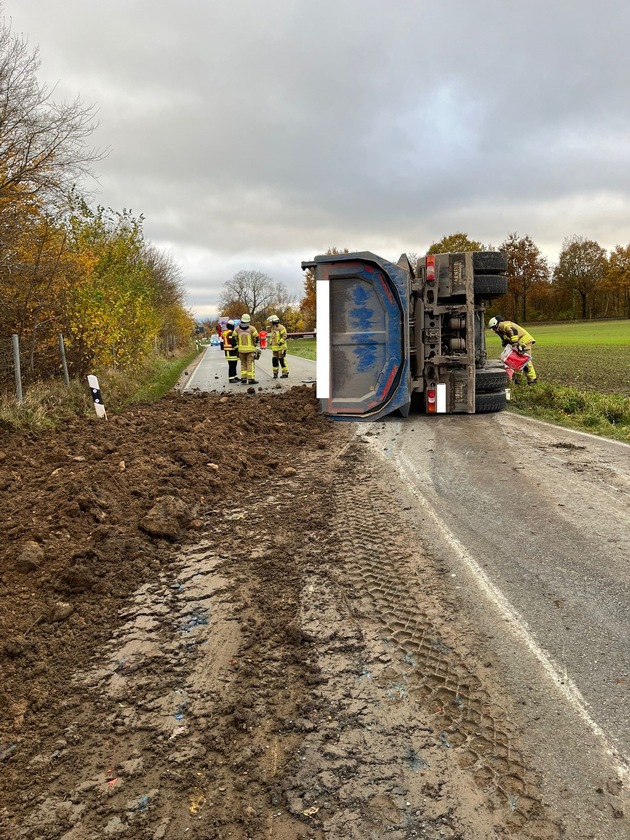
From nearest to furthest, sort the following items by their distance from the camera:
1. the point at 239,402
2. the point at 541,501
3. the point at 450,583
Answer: the point at 450,583, the point at 541,501, the point at 239,402

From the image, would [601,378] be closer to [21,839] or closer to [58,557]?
[58,557]

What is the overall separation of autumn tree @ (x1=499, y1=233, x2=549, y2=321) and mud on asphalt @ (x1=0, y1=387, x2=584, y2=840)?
6447 centimetres

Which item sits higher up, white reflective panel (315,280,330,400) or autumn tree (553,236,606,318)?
autumn tree (553,236,606,318)

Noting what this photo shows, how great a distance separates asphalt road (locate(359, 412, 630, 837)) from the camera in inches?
87.7

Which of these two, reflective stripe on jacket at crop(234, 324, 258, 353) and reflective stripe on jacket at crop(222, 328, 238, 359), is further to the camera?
reflective stripe on jacket at crop(222, 328, 238, 359)

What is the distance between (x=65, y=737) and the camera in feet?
7.48

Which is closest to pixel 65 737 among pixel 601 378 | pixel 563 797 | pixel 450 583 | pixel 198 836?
pixel 198 836

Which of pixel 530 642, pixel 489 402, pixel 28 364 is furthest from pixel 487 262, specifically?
pixel 28 364

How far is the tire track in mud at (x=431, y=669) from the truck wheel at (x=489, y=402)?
4.89 metres

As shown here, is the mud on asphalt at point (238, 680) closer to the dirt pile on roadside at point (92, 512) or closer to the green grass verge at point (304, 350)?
the dirt pile on roadside at point (92, 512)

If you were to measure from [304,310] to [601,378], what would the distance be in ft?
156

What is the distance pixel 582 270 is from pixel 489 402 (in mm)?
63206

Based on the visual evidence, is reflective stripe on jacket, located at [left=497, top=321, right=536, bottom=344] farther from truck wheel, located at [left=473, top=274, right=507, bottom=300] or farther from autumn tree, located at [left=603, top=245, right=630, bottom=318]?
autumn tree, located at [left=603, top=245, right=630, bottom=318]

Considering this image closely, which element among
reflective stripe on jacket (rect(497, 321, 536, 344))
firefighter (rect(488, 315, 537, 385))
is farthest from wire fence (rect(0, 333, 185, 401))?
reflective stripe on jacket (rect(497, 321, 536, 344))
